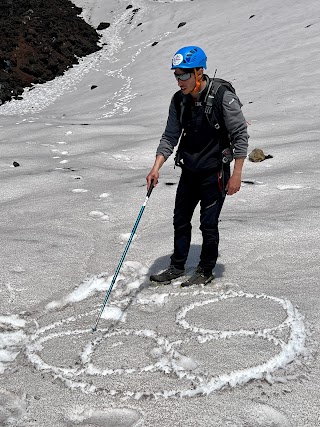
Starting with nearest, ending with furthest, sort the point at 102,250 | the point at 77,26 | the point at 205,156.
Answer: the point at 205,156 → the point at 102,250 → the point at 77,26

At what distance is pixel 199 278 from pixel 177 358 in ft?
4.14

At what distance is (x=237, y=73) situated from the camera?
20219mm

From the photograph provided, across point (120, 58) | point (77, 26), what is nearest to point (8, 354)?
point (120, 58)

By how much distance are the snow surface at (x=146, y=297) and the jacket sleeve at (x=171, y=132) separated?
1.30 metres

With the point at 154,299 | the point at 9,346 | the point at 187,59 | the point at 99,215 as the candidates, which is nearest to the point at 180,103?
the point at 187,59

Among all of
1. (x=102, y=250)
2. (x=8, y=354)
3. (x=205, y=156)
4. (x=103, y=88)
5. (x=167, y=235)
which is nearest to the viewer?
(x=8, y=354)

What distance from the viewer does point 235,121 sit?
13.1 feet

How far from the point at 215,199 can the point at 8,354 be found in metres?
2.15

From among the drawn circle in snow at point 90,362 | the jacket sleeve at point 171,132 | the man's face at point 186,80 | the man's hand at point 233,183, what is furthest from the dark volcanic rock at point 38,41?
the drawn circle in snow at point 90,362

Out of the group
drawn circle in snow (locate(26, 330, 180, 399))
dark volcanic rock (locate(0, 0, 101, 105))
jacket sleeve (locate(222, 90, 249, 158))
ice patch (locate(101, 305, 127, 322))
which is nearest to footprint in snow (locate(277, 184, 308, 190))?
jacket sleeve (locate(222, 90, 249, 158))

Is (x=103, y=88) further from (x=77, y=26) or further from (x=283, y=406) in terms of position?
(x=283, y=406)

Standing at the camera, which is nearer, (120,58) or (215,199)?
(215,199)

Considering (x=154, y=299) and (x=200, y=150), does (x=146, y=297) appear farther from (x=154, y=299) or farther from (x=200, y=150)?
(x=200, y=150)

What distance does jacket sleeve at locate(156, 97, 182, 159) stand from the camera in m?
4.34
